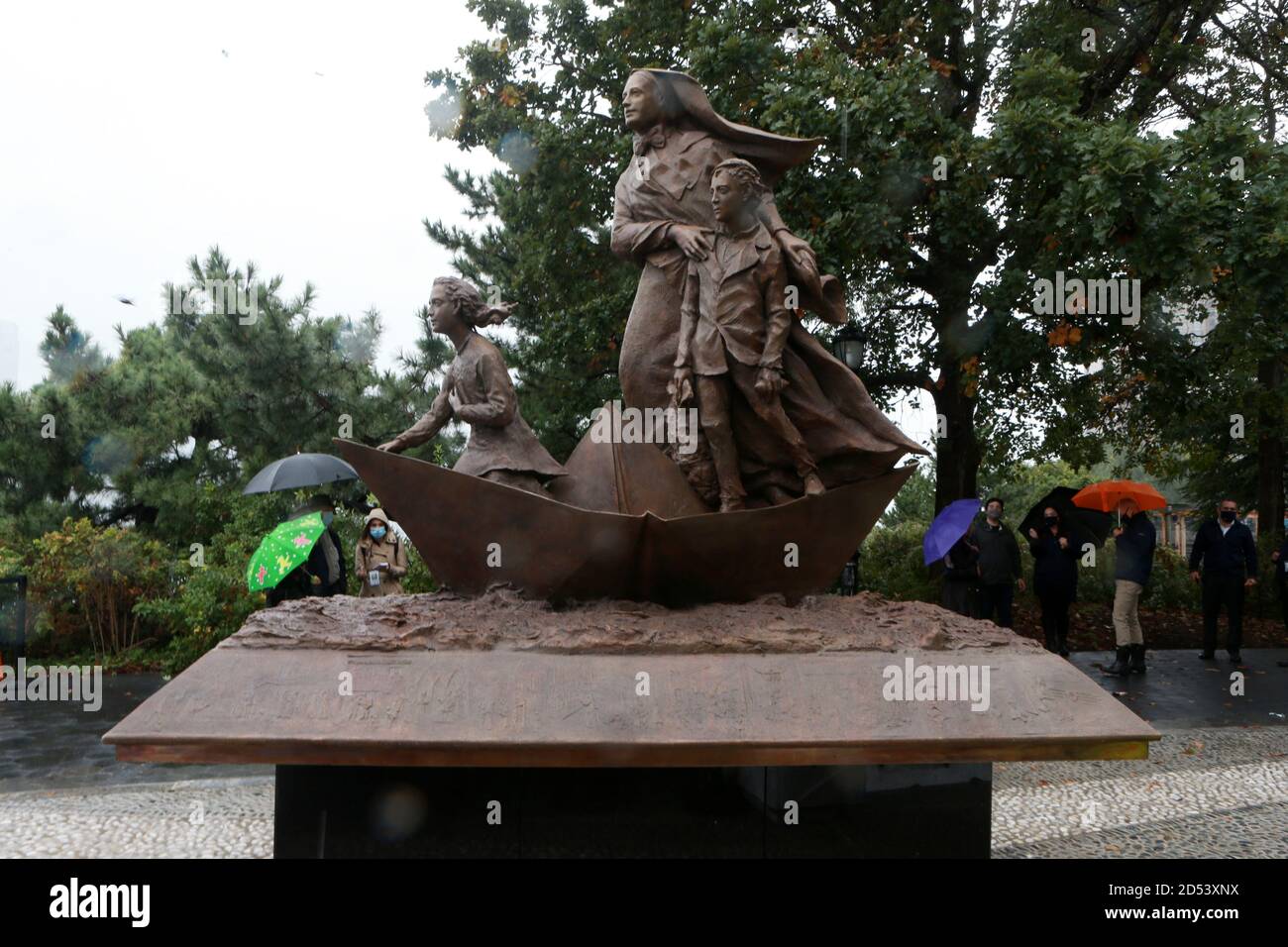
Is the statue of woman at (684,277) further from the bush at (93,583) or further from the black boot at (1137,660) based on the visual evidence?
the bush at (93,583)

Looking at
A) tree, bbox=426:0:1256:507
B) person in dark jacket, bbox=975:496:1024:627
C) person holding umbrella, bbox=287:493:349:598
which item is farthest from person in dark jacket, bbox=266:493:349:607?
person in dark jacket, bbox=975:496:1024:627

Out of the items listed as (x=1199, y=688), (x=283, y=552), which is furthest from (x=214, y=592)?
(x=1199, y=688)

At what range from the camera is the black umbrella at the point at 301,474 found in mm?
7758

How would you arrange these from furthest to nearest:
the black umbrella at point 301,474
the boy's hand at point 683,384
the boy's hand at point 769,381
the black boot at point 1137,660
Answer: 1. the black boot at point 1137,660
2. the black umbrella at point 301,474
3. the boy's hand at point 683,384
4. the boy's hand at point 769,381

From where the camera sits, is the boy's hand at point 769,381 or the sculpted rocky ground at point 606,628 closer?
the sculpted rocky ground at point 606,628

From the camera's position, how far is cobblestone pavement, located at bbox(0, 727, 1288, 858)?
5195 mm

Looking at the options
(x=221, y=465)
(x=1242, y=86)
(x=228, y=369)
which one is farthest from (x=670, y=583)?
(x=1242, y=86)

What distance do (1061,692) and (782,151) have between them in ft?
9.84

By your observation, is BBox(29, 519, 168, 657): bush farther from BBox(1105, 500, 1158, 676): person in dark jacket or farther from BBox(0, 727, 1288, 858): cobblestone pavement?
BBox(1105, 500, 1158, 676): person in dark jacket

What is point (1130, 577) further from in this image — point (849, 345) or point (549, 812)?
point (549, 812)

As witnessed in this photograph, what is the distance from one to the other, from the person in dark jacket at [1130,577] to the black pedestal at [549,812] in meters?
6.74

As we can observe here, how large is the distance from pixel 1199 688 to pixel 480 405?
7.71m

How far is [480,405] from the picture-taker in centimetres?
491

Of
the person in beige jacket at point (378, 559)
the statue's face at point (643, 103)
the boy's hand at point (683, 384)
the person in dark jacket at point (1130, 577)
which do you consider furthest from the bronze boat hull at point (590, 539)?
the person in dark jacket at point (1130, 577)
